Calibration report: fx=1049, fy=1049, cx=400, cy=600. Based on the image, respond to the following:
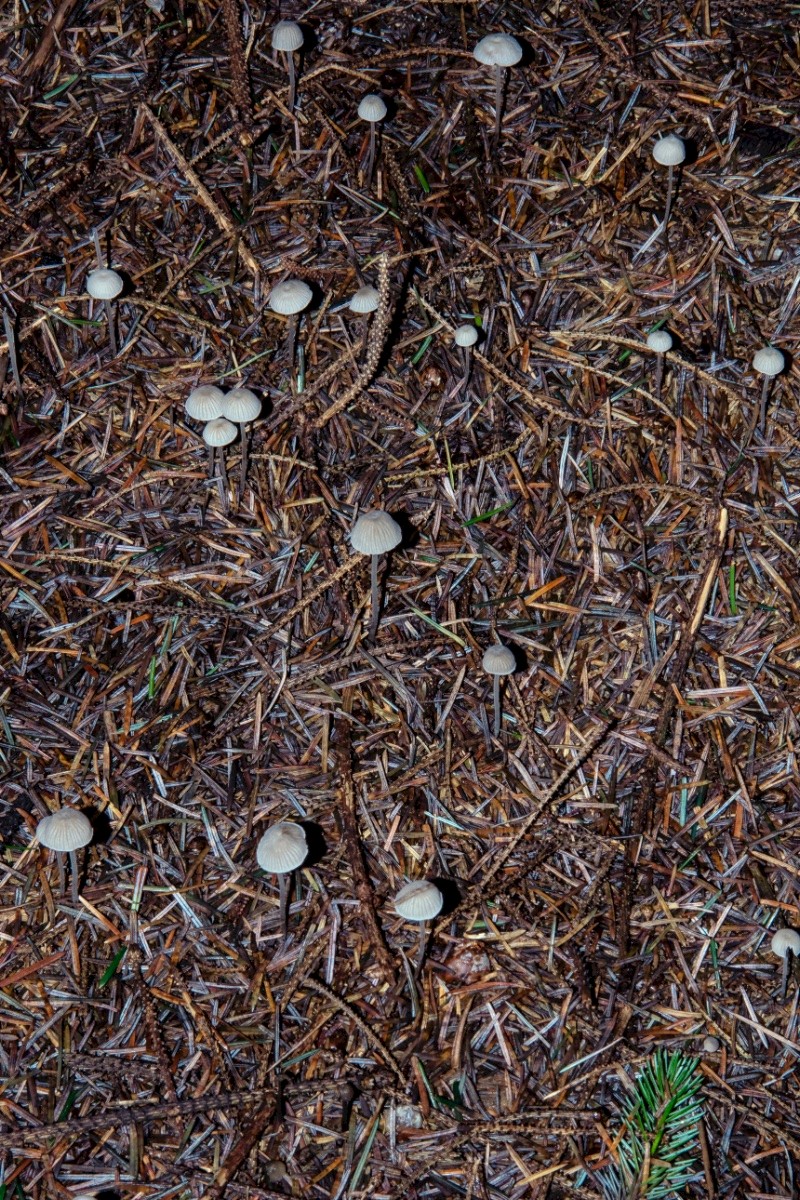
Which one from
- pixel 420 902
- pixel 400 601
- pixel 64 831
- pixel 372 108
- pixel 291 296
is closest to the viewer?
pixel 420 902

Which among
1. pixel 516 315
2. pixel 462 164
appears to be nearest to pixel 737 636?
pixel 516 315

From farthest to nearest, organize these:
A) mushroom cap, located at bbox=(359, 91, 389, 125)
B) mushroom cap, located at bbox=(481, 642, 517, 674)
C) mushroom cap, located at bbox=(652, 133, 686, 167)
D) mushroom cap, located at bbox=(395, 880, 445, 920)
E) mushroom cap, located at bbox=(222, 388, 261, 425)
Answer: mushroom cap, located at bbox=(359, 91, 389, 125) < mushroom cap, located at bbox=(652, 133, 686, 167) < mushroom cap, located at bbox=(222, 388, 261, 425) < mushroom cap, located at bbox=(481, 642, 517, 674) < mushroom cap, located at bbox=(395, 880, 445, 920)

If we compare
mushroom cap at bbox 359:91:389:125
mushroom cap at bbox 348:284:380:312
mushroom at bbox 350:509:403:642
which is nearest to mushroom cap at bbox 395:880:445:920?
mushroom at bbox 350:509:403:642

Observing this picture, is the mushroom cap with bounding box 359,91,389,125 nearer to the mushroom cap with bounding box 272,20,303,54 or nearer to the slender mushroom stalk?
the mushroom cap with bounding box 272,20,303,54

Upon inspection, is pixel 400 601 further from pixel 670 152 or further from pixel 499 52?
pixel 499 52

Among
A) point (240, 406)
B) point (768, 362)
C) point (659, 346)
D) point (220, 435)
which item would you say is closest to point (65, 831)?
point (220, 435)
